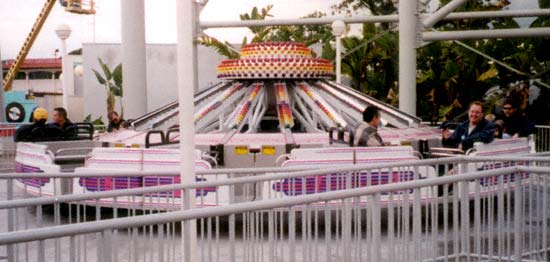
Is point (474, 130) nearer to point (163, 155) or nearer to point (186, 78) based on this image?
point (163, 155)

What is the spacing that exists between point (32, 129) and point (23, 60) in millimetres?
45847

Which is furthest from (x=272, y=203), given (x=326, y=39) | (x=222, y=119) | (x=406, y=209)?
(x=326, y=39)

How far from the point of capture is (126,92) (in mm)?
19734

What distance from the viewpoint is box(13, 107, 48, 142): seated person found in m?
12.3

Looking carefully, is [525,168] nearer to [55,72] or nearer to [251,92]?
[251,92]

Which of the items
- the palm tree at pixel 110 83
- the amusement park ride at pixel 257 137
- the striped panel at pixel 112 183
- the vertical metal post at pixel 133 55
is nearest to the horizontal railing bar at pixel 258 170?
the amusement park ride at pixel 257 137

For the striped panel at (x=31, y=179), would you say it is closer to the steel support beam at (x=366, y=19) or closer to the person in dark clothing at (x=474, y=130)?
the person in dark clothing at (x=474, y=130)

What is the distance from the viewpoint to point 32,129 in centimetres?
1244

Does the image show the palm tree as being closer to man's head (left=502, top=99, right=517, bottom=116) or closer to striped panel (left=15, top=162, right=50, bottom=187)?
striped panel (left=15, top=162, right=50, bottom=187)

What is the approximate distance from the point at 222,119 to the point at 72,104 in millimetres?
30279

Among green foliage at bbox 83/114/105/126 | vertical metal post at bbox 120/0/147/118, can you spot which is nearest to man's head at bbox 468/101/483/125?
vertical metal post at bbox 120/0/147/118

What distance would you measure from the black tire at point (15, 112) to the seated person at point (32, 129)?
31.2 m

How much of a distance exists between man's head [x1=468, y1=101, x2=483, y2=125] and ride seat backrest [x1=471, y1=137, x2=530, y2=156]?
40 centimetres

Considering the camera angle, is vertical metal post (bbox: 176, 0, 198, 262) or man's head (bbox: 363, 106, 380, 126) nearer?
vertical metal post (bbox: 176, 0, 198, 262)
